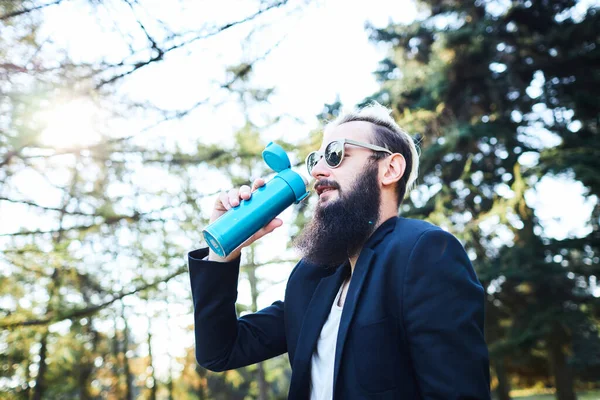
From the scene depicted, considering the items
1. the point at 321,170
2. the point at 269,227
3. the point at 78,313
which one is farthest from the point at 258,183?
the point at 78,313

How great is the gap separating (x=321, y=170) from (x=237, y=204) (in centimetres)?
43

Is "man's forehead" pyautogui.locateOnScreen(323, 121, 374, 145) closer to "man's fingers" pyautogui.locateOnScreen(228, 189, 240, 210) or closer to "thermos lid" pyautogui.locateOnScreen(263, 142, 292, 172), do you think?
"thermos lid" pyautogui.locateOnScreen(263, 142, 292, 172)

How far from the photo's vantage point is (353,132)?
2.01m

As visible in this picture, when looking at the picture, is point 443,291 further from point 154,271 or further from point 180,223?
point 154,271

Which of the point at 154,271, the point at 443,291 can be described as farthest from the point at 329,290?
the point at 154,271

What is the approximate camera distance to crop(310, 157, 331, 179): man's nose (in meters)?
1.93

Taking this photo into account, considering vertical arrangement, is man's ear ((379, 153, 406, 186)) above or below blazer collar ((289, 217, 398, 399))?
above

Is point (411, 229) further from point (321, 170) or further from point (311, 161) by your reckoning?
point (311, 161)

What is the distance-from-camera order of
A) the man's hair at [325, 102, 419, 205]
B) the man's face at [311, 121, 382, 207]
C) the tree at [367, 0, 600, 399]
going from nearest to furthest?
the man's face at [311, 121, 382, 207] → the man's hair at [325, 102, 419, 205] → the tree at [367, 0, 600, 399]

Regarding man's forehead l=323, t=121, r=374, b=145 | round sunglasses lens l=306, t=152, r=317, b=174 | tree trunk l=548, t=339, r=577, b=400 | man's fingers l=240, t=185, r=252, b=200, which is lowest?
tree trunk l=548, t=339, r=577, b=400

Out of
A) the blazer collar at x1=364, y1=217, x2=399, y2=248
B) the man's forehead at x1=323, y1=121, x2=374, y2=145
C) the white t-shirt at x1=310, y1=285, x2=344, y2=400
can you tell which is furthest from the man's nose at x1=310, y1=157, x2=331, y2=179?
the white t-shirt at x1=310, y1=285, x2=344, y2=400

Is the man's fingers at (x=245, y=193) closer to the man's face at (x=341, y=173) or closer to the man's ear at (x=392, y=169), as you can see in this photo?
the man's face at (x=341, y=173)

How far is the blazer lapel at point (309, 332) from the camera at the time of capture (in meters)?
1.56

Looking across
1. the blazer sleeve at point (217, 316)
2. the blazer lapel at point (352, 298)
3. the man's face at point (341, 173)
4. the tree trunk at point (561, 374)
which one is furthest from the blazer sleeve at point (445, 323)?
the tree trunk at point (561, 374)
